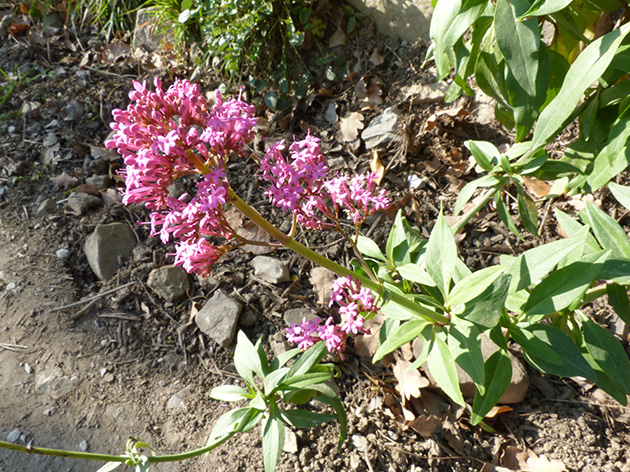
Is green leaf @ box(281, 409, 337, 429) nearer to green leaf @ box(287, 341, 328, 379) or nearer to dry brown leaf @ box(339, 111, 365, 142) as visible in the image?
green leaf @ box(287, 341, 328, 379)

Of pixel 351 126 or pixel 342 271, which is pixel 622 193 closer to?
pixel 342 271

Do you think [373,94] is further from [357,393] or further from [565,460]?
[565,460]

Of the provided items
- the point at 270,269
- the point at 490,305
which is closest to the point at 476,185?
the point at 490,305

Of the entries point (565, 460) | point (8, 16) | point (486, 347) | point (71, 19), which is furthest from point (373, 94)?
point (8, 16)

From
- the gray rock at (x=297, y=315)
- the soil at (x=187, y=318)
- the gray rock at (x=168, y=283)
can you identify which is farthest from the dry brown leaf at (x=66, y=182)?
the gray rock at (x=297, y=315)

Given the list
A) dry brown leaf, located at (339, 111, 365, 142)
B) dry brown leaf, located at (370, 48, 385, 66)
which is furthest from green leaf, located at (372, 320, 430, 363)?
dry brown leaf, located at (370, 48, 385, 66)

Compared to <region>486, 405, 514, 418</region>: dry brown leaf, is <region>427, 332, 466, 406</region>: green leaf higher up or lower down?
higher up

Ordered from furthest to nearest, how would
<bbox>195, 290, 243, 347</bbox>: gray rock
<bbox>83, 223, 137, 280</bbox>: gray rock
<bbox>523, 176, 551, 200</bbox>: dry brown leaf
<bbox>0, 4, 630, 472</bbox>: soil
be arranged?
<bbox>83, 223, 137, 280</bbox>: gray rock, <bbox>523, 176, 551, 200</bbox>: dry brown leaf, <bbox>195, 290, 243, 347</bbox>: gray rock, <bbox>0, 4, 630, 472</bbox>: soil
